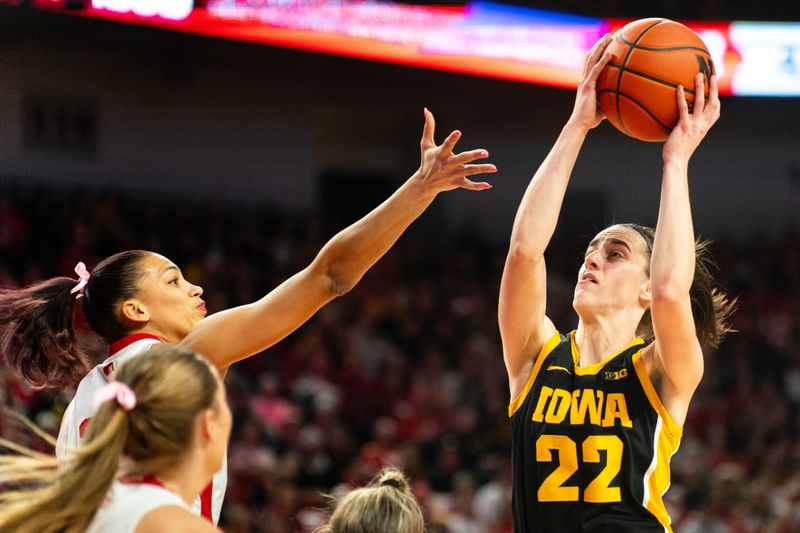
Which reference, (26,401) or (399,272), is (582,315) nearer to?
(26,401)

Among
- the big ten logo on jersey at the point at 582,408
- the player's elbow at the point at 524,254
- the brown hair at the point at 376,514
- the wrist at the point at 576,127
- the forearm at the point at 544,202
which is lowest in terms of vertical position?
the brown hair at the point at 376,514

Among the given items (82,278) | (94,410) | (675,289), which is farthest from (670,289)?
(82,278)

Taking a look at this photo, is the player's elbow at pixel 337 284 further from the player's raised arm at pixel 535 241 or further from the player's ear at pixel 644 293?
the player's ear at pixel 644 293

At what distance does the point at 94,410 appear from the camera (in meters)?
2.86

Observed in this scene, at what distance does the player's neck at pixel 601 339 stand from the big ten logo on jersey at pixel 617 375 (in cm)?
11

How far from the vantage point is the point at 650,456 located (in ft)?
9.11

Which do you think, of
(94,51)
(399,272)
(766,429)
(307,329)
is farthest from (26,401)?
(766,429)

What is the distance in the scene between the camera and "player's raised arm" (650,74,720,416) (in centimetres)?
270

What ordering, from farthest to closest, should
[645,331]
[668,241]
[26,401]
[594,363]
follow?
[26,401] < [645,331] < [594,363] < [668,241]

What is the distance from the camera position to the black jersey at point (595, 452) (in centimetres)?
275

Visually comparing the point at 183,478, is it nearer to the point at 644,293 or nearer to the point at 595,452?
the point at 595,452

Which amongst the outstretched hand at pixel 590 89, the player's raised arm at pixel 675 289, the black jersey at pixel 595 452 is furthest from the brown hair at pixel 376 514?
the outstretched hand at pixel 590 89

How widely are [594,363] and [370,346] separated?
283 inches

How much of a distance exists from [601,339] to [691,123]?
2.08ft
